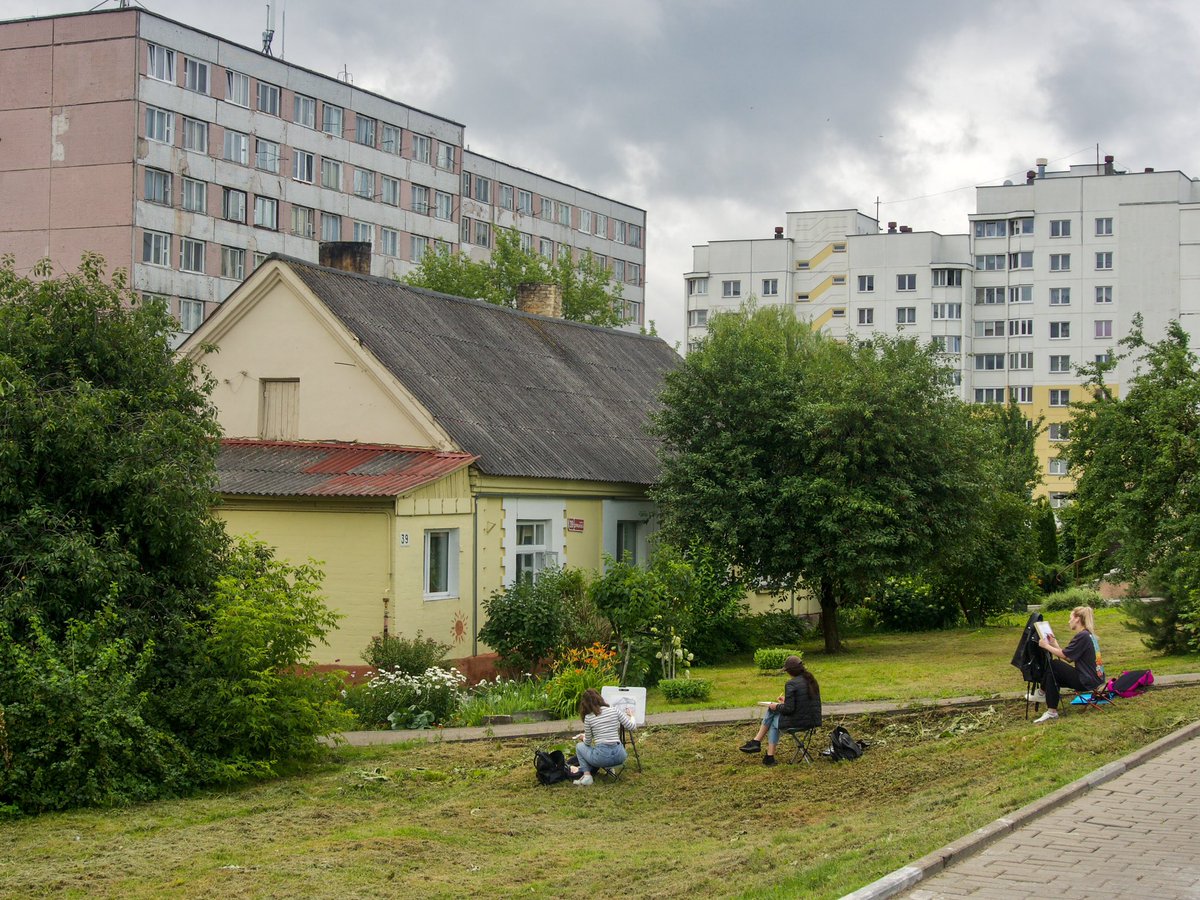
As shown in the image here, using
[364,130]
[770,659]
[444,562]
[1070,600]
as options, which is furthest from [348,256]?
[364,130]

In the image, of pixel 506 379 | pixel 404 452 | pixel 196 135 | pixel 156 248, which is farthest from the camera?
pixel 196 135

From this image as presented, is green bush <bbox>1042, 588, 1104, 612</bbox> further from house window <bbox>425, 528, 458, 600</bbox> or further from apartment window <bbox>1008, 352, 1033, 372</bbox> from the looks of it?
apartment window <bbox>1008, 352, 1033, 372</bbox>

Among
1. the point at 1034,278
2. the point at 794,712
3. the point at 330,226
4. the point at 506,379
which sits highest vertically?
the point at 1034,278

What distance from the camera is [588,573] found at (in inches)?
1063

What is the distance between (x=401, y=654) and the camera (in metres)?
21.7

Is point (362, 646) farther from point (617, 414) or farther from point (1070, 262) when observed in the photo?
point (1070, 262)

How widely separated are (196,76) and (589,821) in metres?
53.7

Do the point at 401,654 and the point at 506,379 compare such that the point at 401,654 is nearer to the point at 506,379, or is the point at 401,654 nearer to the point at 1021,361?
the point at 506,379

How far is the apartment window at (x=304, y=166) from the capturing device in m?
65.9

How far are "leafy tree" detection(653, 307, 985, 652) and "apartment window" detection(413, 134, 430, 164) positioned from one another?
161 ft

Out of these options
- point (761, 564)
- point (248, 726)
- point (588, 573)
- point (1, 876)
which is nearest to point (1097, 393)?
point (761, 564)

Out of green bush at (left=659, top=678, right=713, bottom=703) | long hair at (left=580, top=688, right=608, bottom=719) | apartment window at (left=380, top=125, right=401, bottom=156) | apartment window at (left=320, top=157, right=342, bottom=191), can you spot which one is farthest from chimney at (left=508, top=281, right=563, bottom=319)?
apartment window at (left=380, top=125, right=401, bottom=156)

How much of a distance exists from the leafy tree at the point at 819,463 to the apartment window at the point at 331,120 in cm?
4427

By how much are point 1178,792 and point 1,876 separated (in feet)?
30.6
